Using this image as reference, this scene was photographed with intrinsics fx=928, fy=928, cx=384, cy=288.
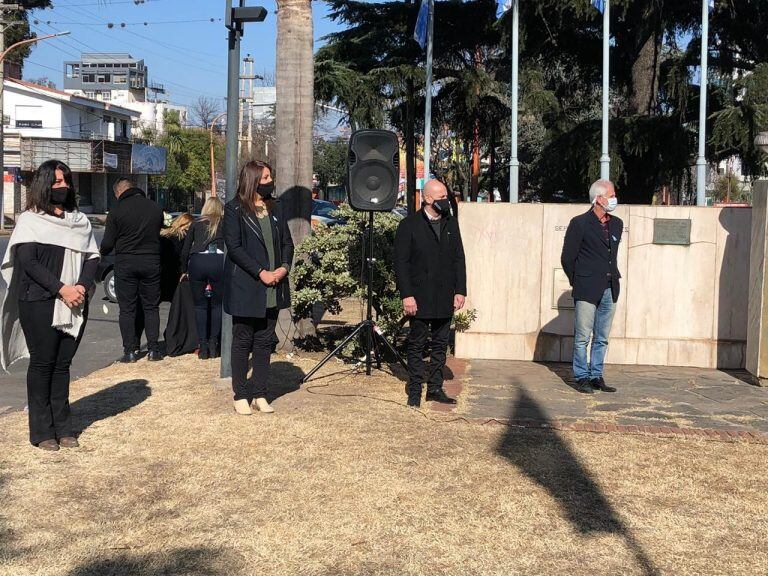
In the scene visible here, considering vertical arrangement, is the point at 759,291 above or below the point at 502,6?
below

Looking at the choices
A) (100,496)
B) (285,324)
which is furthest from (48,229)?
(285,324)

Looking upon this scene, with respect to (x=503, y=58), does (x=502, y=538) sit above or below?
below

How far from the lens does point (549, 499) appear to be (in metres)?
5.04

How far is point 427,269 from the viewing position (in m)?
7.12

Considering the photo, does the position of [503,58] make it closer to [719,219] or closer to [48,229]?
[719,219]

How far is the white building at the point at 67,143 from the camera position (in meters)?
57.8

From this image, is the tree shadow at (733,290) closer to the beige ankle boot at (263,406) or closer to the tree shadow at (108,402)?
the beige ankle boot at (263,406)

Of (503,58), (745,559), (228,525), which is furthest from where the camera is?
(503,58)

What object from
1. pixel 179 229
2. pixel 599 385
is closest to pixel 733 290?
pixel 599 385

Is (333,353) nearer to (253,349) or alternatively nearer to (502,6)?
(253,349)

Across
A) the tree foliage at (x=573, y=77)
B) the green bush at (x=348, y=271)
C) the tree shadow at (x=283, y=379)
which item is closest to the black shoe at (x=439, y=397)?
the tree shadow at (x=283, y=379)

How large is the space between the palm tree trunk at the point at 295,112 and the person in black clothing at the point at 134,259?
52.9 inches

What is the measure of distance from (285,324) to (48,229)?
4.05 metres

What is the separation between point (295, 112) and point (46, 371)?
4.58 m
